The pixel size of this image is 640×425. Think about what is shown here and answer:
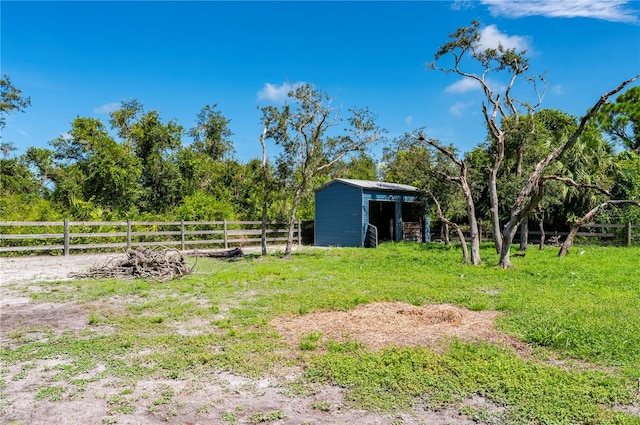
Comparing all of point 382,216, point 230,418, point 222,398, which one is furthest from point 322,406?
point 382,216

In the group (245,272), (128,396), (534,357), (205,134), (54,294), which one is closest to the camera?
(128,396)

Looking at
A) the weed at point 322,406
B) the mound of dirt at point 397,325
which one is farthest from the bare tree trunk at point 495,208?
the weed at point 322,406

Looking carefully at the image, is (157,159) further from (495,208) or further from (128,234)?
(495,208)

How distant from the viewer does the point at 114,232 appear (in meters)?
16.8

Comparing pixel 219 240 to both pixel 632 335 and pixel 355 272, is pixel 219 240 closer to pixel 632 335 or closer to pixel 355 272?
pixel 355 272

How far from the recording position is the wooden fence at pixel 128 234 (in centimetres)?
1501

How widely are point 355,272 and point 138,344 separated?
6564mm

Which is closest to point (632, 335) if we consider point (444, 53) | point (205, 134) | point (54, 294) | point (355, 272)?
point (355, 272)

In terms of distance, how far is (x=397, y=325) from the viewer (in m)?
5.53

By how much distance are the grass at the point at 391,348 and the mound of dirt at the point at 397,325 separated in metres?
0.22

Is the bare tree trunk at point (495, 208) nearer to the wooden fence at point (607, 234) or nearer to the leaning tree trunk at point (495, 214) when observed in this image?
the leaning tree trunk at point (495, 214)

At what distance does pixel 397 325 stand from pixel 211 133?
31.7m

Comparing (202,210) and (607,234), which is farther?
(202,210)

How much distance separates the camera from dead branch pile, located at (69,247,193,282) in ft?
33.7
